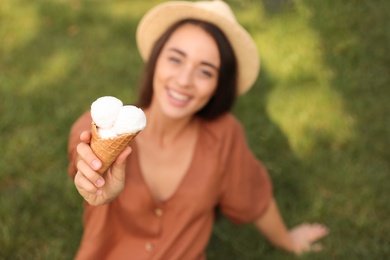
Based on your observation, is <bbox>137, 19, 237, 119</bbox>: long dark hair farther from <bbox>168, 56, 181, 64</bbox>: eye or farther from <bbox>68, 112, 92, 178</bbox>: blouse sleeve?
<bbox>68, 112, 92, 178</bbox>: blouse sleeve

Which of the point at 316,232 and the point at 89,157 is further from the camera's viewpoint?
the point at 316,232

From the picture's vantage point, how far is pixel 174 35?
2.51m

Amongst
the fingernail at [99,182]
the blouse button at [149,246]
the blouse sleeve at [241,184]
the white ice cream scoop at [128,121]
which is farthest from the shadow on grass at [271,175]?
the white ice cream scoop at [128,121]

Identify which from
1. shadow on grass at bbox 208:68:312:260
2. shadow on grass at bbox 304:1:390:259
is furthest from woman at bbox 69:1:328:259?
shadow on grass at bbox 304:1:390:259

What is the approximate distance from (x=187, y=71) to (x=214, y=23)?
0.28 meters

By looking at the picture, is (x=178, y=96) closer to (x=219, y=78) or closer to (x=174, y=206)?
(x=219, y=78)

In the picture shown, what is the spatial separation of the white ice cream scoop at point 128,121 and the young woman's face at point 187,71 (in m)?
0.69

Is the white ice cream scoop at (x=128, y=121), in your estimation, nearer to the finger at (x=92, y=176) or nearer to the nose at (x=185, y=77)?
the finger at (x=92, y=176)

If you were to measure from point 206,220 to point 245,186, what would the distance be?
0.27 m

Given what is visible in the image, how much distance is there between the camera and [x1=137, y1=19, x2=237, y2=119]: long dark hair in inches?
97.3

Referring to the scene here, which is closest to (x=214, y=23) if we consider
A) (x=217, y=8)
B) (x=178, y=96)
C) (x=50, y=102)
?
(x=217, y=8)

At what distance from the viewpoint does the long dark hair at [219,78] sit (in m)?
2.47

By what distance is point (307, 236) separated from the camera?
10.4 feet

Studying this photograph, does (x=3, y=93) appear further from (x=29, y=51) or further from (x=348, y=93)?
(x=348, y=93)
